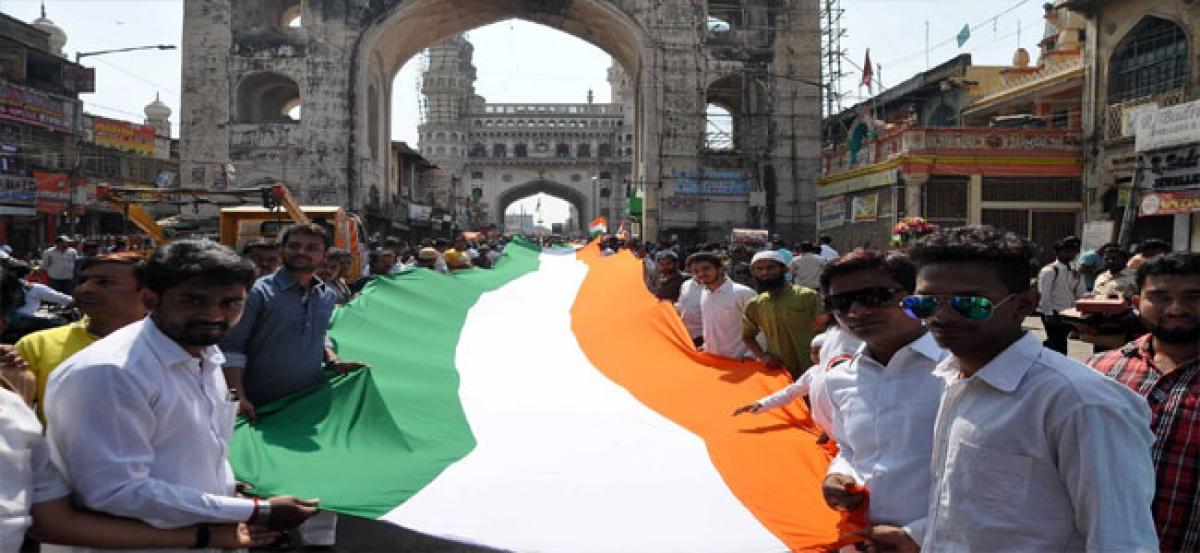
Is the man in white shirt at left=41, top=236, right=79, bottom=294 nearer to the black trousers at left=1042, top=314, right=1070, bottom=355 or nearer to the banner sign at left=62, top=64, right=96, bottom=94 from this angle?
the black trousers at left=1042, top=314, right=1070, bottom=355

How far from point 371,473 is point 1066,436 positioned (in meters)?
2.88

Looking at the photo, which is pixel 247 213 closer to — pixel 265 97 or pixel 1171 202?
pixel 1171 202

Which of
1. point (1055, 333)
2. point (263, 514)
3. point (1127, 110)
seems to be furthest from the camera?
point (1127, 110)

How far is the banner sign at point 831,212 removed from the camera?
2498cm

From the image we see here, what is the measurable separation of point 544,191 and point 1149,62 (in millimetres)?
63552

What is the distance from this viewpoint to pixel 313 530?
404 cm

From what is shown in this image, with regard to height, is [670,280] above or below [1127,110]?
below

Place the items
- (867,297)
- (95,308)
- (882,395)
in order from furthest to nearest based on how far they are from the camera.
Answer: (95,308), (867,297), (882,395)

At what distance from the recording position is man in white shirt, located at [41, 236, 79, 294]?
13016mm

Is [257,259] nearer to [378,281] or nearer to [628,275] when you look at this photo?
[378,281]

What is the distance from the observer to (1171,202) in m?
16.0

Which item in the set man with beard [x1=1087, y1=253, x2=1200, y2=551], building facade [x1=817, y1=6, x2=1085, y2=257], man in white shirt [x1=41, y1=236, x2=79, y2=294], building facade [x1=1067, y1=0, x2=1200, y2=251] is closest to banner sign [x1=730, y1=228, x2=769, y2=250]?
building facade [x1=817, y1=6, x2=1085, y2=257]

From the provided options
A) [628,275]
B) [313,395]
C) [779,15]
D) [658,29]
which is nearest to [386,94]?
[658,29]

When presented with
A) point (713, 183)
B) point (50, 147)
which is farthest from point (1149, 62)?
point (50, 147)
